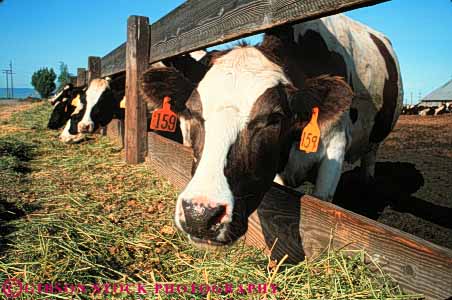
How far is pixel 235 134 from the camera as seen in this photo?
211 centimetres

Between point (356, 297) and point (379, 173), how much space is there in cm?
617

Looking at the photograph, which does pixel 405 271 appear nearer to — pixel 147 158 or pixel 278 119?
pixel 278 119

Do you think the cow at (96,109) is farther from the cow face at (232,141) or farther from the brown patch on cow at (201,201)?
the brown patch on cow at (201,201)

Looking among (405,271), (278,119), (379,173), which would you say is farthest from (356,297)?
(379,173)

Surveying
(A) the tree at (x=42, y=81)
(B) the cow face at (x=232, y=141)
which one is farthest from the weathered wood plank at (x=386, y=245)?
(A) the tree at (x=42, y=81)

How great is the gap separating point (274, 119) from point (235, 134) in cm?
32

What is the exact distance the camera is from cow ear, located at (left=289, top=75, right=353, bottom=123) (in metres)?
2.38

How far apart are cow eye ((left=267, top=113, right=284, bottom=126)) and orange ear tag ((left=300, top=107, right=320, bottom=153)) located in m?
0.29

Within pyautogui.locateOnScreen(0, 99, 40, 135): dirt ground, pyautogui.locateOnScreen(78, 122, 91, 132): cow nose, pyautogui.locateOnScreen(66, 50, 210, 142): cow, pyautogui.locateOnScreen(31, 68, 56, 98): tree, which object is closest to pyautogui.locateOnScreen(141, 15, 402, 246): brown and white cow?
pyautogui.locateOnScreen(78, 122, 91, 132): cow nose

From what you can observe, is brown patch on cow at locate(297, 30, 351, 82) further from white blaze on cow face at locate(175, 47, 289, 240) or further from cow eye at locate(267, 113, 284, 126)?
cow eye at locate(267, 113, 284, 126)

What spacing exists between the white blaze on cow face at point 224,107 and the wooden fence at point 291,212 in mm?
237

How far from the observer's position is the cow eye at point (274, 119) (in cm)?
225

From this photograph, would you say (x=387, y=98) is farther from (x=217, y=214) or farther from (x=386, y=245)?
(x=217, y=214)

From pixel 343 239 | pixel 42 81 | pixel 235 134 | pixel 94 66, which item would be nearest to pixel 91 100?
pixel 94 66
